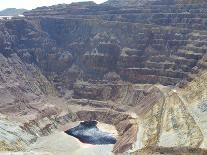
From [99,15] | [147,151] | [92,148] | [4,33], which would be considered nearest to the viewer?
[147,151]

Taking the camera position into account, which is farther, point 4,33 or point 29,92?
point 4,33

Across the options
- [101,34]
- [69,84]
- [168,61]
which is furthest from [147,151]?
[101,34]

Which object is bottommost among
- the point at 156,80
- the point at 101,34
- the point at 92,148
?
the point at 92,148

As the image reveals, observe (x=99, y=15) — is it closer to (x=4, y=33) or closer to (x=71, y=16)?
(x=71, y=16)

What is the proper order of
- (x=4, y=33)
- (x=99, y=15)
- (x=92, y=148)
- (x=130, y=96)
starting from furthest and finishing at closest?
(x=99, y=15)
(x=4, y=33)
(x=130, y=96)
(x=92, y=148)

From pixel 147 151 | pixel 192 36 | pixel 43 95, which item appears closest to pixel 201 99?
pixel 147 151

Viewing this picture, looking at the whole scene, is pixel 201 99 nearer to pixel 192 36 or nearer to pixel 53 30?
pixel 192 36

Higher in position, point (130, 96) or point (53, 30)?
point (53, 30)
